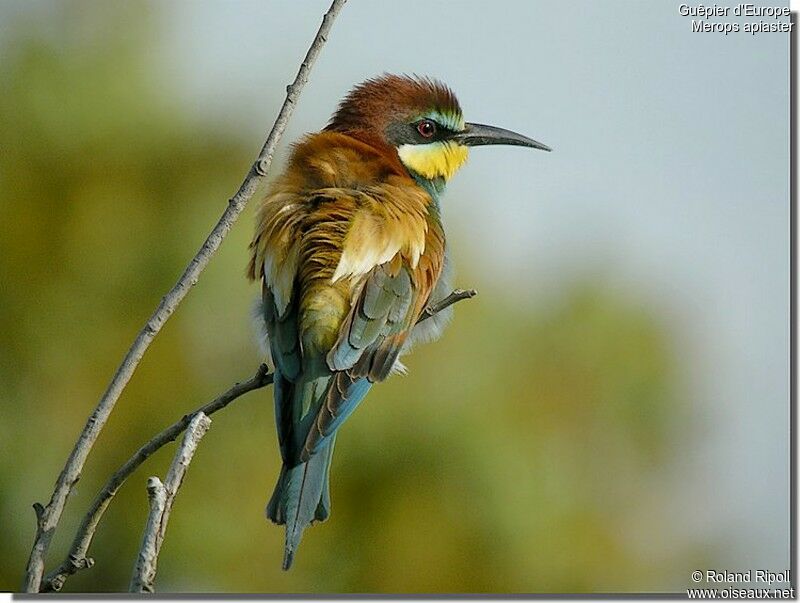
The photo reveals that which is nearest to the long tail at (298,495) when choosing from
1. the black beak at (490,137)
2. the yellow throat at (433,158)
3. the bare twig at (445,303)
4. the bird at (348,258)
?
the bird at (348,258)

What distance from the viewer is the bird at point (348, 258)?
69.9 inches

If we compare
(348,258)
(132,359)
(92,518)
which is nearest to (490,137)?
(348,258)

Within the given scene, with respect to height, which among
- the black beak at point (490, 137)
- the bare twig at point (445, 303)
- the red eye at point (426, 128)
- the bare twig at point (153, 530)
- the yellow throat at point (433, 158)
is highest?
the red eye at point (426, 128)

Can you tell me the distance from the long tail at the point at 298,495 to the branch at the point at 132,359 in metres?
0.40

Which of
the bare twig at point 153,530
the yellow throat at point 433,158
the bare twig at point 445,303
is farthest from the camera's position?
the yellow throat at point 433,158

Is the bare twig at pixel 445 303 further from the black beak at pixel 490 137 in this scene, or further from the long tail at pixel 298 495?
the black beak at pixel 490 137

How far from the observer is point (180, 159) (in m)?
2.32

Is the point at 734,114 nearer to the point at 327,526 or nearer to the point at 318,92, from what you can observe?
the point at 318,92

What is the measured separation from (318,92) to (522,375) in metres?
0.71

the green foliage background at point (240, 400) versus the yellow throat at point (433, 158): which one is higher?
the yellow throat at point (433, 158)

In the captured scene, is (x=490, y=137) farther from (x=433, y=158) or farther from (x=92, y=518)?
(x=92, y=518)

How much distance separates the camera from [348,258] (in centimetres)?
186

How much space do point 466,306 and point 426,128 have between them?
0.39 meters

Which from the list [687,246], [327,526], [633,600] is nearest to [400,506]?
[327,526]
